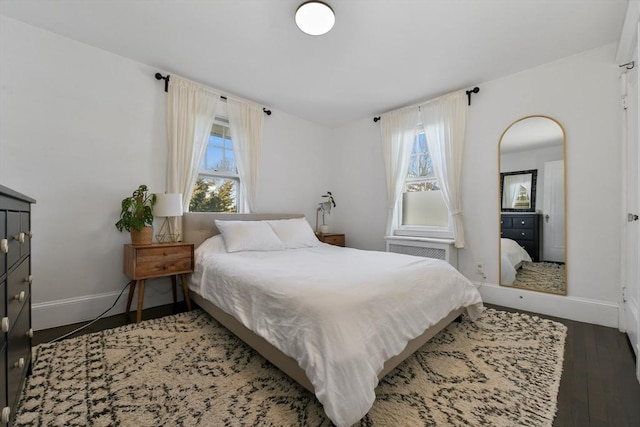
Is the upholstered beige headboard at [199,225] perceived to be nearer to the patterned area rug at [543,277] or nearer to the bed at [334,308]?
the bed at [334,308]

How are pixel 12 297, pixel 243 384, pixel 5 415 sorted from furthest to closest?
pixel 243 384 → pixel 12 297 → pixel 5 415

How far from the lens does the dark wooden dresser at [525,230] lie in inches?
111

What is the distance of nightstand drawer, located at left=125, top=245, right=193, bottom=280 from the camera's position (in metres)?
2.35

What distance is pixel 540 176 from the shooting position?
9.14 feet

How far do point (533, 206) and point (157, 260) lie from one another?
3834 millimetres

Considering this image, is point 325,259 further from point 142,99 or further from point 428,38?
point 142,99

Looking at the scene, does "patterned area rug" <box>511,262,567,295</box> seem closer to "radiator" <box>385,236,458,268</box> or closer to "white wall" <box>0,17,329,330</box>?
"radiator" <box>385,236,458,268</box>

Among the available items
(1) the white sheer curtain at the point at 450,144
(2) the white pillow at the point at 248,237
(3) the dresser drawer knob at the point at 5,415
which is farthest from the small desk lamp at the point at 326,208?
(3) the dresser drawer knob at the point at 5,415

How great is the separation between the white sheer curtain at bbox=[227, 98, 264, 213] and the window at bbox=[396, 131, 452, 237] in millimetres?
2153

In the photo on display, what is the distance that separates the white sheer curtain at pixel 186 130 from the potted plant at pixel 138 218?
41 centimetres

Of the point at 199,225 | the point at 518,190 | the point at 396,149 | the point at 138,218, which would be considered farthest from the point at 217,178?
the point at 518,190

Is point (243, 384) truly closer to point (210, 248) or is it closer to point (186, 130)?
point (210, 248)

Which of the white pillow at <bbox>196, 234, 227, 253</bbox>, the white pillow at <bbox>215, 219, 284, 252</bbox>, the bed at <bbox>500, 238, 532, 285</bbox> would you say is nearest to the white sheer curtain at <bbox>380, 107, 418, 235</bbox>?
the bed at <bbox>500, 238, 532, 285</bbox>

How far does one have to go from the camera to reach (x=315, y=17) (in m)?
1.97
